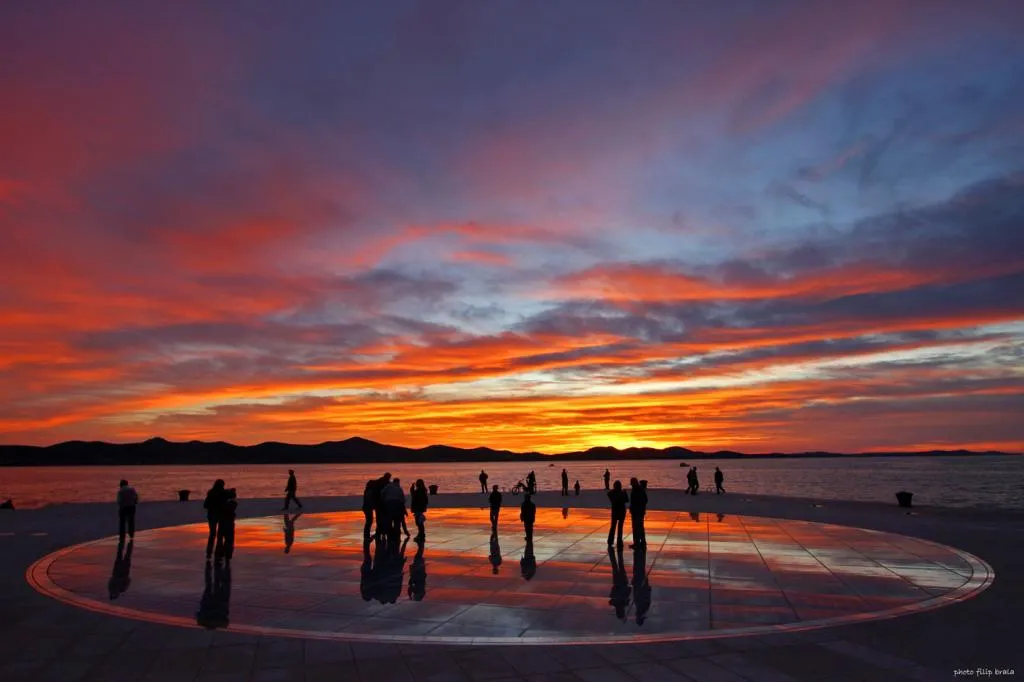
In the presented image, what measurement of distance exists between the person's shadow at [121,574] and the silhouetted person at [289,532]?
3856 millimetres

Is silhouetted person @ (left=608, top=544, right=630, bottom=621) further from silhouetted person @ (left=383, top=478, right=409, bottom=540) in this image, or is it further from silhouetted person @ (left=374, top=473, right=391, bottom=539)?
silhouetted person @ (left=374, top=473, right=391, bottom=539)

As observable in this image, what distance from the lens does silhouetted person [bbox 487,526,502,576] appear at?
50.7 feet

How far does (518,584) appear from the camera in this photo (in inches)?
525

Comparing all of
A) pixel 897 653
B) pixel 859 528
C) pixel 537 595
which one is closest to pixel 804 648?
pixel 897 653

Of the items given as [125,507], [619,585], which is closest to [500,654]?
[619,585]

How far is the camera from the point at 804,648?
8922 mm

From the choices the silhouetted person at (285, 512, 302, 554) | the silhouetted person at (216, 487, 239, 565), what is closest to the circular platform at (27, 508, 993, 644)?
the silhouetted person at (285, 512, 302, 554)

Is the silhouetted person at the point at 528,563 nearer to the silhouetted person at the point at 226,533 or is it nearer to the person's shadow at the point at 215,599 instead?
the person's shadow at the point at 215,599

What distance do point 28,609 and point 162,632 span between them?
3277 mm

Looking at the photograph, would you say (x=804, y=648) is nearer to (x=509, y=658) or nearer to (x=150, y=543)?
(x=509, y=658)

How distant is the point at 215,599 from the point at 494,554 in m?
7.33

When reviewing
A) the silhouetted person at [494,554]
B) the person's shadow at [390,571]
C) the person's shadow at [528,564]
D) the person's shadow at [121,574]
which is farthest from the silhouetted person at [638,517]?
the person's shadow at [121,574]

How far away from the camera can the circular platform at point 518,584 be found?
10.2m

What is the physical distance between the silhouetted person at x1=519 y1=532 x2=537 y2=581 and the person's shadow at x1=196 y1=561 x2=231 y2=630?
19.4 feet
